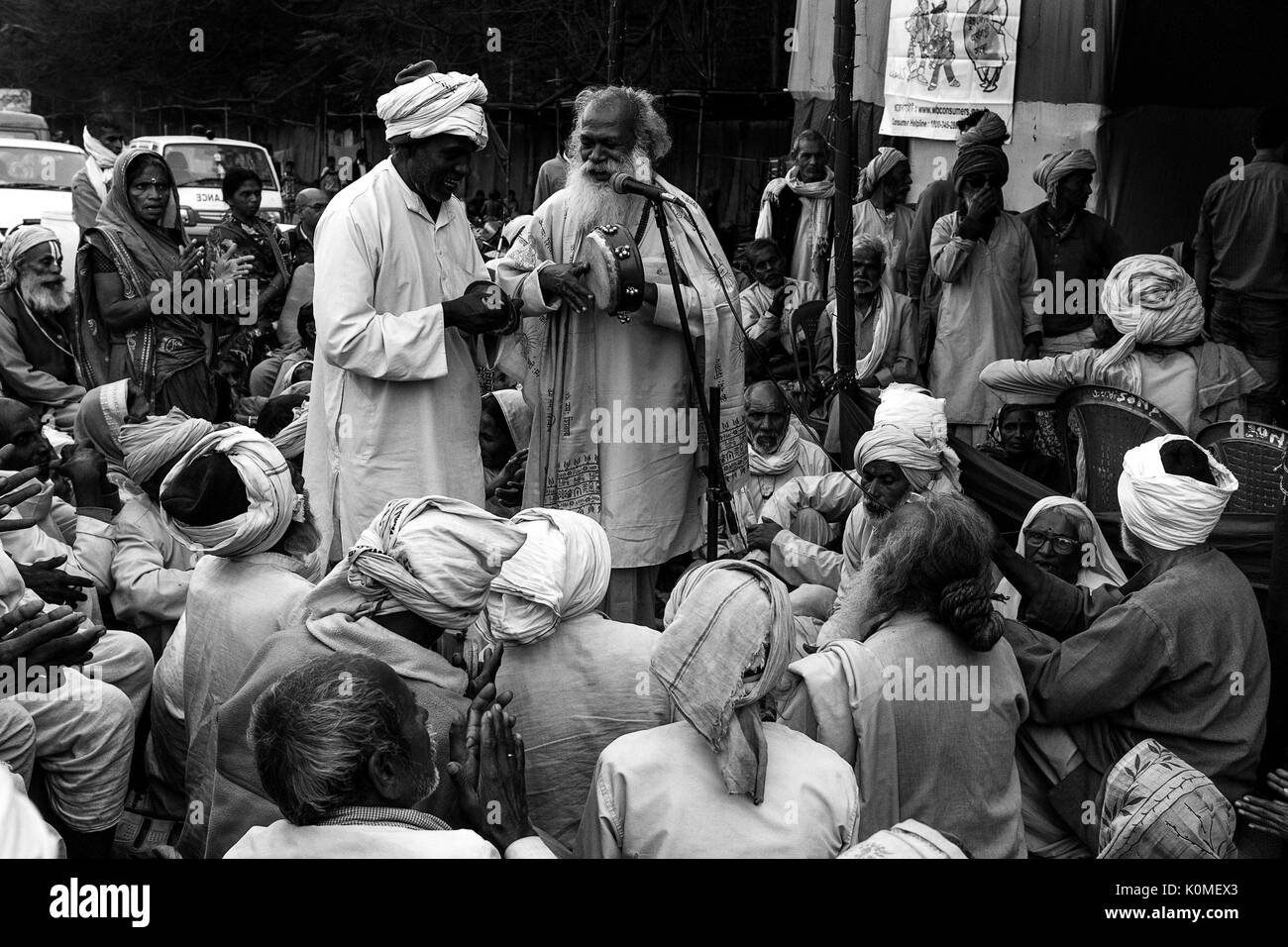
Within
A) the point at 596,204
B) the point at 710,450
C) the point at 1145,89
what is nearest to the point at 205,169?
the point at 1145,89

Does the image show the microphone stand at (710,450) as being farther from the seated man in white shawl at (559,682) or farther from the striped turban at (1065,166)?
the striped turban at (1065,166)

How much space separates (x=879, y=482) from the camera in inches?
185

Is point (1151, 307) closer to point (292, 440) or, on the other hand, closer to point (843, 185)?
point (843, 185)

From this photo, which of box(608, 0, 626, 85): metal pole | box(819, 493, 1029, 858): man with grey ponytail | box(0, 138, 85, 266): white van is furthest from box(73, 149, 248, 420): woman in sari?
box(0, 138, 85, 266): white van

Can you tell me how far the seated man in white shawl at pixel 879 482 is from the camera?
15.2 feet

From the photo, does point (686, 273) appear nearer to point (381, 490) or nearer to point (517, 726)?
point (381, 490)

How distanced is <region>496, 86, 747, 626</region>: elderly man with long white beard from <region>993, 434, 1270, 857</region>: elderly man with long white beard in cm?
159

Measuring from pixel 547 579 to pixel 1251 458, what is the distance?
2725 mm

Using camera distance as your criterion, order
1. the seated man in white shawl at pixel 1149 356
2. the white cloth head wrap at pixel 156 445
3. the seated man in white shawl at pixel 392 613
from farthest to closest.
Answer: the seated man in white shawl at pixel 1149 356, the white cloth head wrap at pixel 156 445, the seated man in white shawl at pixel 392 613

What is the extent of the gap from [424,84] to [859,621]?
85.6 inches

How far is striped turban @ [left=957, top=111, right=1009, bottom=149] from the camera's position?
7246 mm

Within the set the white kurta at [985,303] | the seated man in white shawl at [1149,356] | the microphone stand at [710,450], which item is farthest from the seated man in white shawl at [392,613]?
the white kurta at [985,303]

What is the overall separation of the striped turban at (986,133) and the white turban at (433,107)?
Result: 354 centimetres
